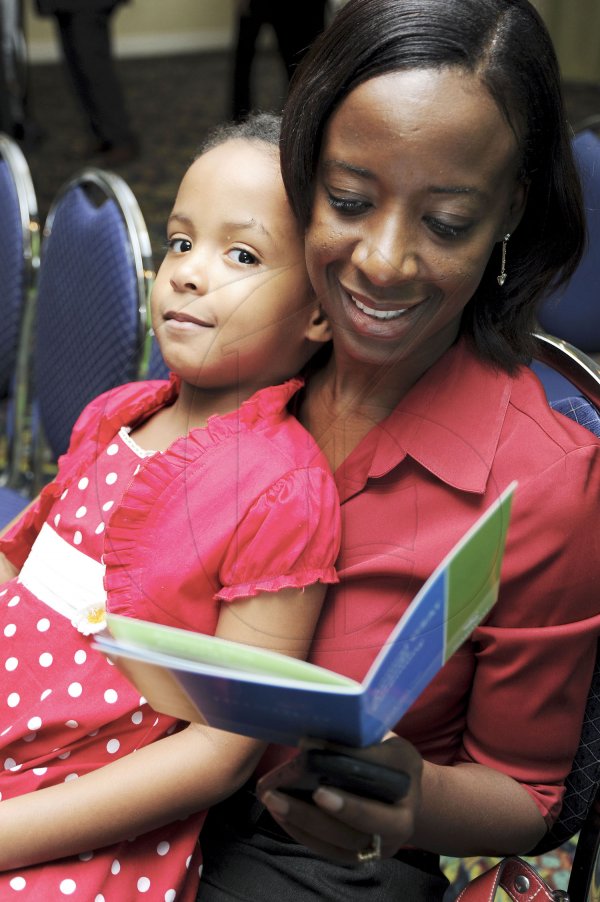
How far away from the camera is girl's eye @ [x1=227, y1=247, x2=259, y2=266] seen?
0.96m

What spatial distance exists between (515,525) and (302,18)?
15.8 feet

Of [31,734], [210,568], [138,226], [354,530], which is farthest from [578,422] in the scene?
[138,226]

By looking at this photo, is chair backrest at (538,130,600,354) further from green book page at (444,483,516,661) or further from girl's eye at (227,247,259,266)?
green book page at (444,483,516,661)

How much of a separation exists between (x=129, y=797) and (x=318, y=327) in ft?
1.45

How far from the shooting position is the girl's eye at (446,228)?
0.83 metres

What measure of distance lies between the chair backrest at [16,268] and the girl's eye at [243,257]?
4.00ft

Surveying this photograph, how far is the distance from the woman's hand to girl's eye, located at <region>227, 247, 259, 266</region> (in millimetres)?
436

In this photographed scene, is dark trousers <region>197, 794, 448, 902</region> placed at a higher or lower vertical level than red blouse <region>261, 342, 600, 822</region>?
lower

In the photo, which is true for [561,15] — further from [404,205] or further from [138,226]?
[404,205]

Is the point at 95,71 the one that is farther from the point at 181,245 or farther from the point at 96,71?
the point at 181,245

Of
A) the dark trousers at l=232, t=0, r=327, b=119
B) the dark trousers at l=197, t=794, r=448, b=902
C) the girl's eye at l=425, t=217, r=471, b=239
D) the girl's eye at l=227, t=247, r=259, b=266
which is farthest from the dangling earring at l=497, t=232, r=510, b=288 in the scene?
the dark trousers at l=232, t=0, r=327, b=119

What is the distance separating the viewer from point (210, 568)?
3.01 feet

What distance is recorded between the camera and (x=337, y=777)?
0.70m

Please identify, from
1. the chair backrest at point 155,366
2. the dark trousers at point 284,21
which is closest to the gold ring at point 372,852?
the chair backrest at point 155,366
